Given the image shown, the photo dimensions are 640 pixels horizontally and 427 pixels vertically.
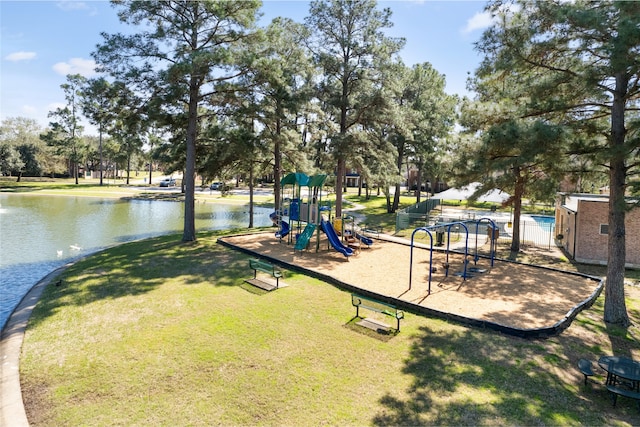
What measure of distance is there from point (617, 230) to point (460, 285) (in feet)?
14.5

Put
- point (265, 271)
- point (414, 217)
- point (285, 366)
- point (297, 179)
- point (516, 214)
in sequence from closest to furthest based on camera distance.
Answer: point (285, 366), point (265, 271), point (297, 179), point (516, 214), point (414, 217)

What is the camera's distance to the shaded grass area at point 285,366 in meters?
5.89

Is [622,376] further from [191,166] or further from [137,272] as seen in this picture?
[191,166]

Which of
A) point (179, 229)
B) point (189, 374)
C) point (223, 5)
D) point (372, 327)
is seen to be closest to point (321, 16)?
point (223, 5)

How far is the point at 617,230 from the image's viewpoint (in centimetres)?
977

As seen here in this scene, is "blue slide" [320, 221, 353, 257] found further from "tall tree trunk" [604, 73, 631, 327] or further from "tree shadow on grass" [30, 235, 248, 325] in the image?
"tall tree trunk" [604, 73, 631, 327]

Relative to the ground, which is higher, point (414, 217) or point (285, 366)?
point (414, 217)

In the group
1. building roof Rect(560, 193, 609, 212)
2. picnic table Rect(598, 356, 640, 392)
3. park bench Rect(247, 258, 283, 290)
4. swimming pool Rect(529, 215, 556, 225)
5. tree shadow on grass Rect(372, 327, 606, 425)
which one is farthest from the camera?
swimming pool Rect(529, 215, 556, 225)

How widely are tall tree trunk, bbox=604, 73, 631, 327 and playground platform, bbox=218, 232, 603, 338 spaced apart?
80 centimetres

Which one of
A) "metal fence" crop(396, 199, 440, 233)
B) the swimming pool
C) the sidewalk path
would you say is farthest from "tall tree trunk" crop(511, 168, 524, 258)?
the sidewalk path

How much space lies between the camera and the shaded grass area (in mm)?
5895

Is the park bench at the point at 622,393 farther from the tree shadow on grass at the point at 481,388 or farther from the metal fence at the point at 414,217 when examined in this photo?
the metal fence at the point at 414,217

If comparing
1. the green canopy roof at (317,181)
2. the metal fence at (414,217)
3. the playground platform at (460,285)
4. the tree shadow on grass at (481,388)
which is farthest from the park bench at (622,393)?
the metal fence at (414,217)

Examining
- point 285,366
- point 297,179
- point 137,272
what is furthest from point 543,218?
Answer: point 285,366
